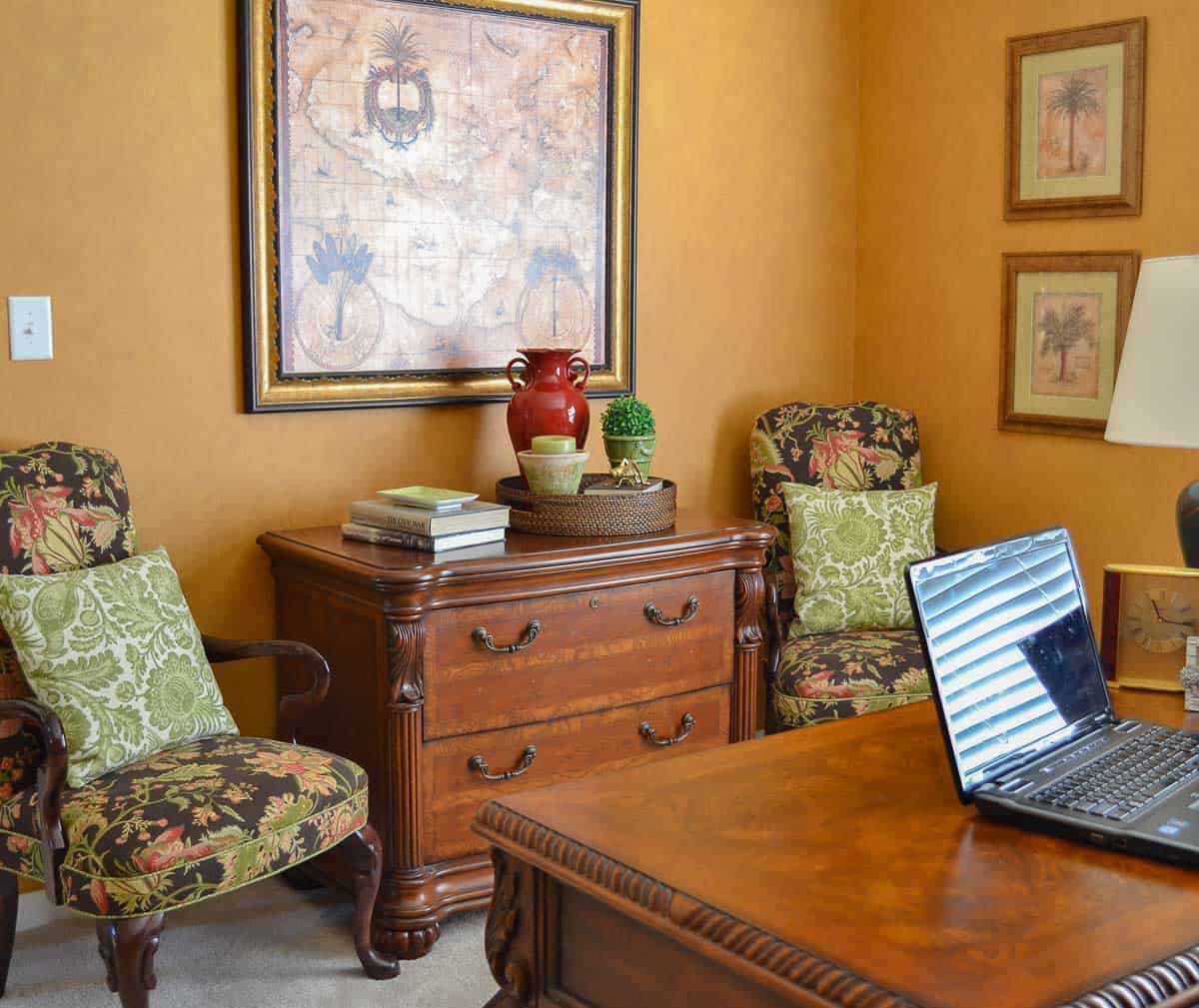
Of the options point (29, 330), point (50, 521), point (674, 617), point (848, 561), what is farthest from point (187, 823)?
point (848, 561)

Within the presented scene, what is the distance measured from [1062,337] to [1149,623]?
5.98ft

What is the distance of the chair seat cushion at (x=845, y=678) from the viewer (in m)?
3.45

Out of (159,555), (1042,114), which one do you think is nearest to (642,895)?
(159,555)

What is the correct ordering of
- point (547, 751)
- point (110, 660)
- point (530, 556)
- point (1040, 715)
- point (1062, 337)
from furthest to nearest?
point (1062, 337)
point (547, 751)
point (530, 556)
point (110, 660)
point (1040, 715)

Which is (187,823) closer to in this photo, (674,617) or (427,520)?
(427,520)

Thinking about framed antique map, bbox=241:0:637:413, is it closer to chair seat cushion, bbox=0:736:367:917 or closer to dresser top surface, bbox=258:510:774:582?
dresser top surface, bbox=258:510:774:582

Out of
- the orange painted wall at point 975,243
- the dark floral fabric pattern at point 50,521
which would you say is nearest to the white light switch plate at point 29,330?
the dark floral fabric pattern at point 50,521

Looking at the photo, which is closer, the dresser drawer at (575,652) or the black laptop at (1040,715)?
the black laptop at (1040,715)

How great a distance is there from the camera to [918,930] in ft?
4.43

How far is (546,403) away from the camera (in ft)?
11.4

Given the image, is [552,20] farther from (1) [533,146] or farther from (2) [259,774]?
(2) [259,774]

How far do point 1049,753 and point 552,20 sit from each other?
255cm

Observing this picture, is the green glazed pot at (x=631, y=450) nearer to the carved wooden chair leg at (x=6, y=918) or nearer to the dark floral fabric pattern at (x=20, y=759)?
the dark floral fabric pattern at (x=20, y=759)

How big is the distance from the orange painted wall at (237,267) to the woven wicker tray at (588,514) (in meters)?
0.41
